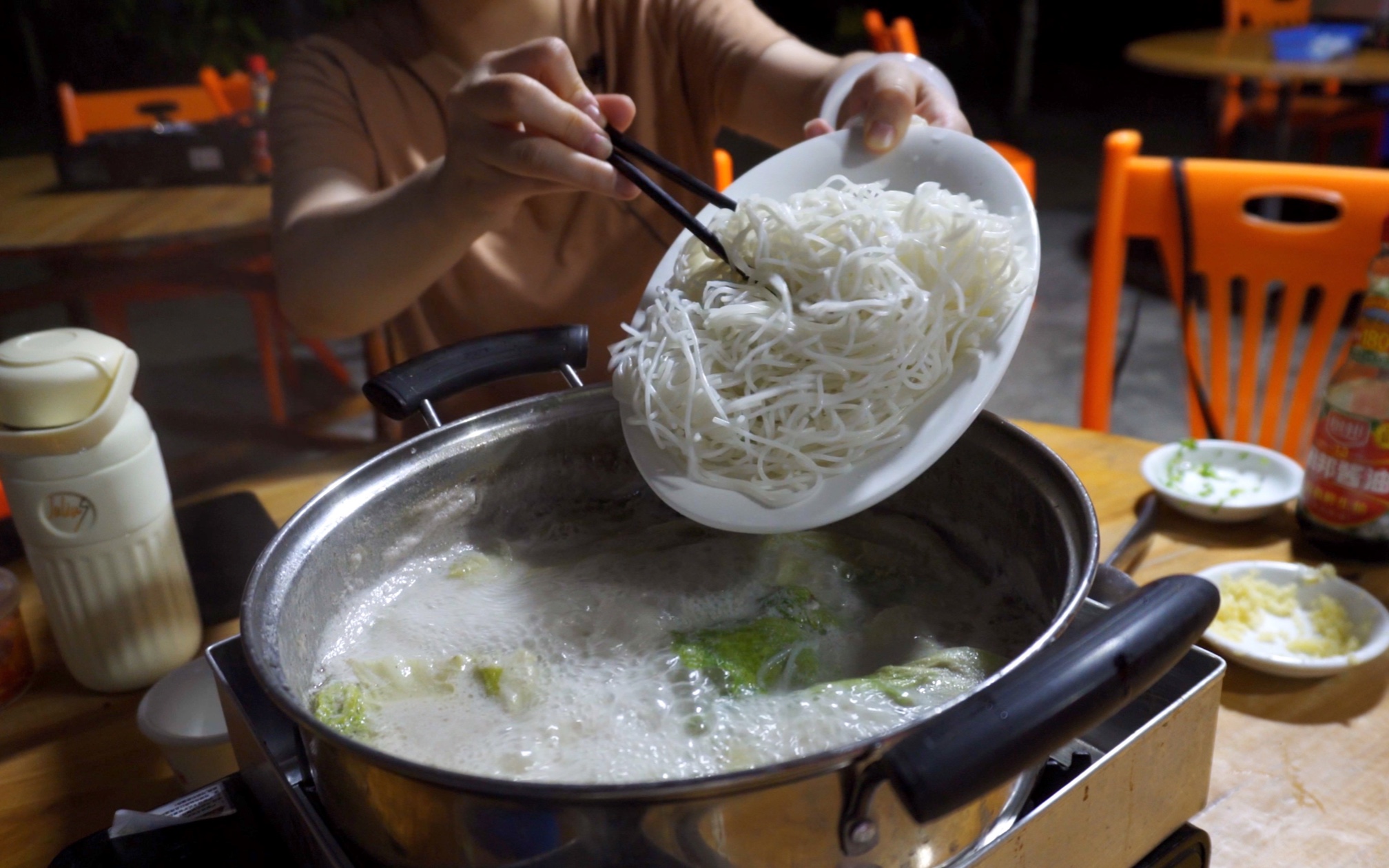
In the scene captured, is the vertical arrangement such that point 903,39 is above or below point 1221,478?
above

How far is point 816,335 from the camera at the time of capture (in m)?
1.01

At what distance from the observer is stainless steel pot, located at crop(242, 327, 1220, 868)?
0.54m

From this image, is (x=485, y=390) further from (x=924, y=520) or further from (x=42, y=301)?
(x=42, y=301)

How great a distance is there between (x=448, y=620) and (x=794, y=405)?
0.40 m

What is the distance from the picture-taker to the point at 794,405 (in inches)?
39.3

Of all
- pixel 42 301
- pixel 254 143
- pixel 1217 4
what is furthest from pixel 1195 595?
pixel 1217 4

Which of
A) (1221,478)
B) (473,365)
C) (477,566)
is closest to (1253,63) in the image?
(1221,478)

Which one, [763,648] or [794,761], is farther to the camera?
[763,648]

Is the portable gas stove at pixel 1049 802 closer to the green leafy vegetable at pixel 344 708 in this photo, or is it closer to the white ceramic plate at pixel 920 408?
the green leafy vegetable at pixel 344 708

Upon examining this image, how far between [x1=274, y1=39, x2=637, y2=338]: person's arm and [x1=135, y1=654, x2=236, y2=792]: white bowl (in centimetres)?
59

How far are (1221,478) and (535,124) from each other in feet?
3.35

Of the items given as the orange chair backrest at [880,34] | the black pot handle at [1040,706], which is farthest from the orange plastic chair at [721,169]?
the orange chair backrest at [880,34]

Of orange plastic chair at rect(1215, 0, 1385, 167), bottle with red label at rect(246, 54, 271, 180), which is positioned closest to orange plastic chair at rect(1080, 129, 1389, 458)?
bottle with red label at rect(246, 54, 271, 180)

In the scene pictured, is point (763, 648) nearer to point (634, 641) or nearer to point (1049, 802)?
point (634, 641)
